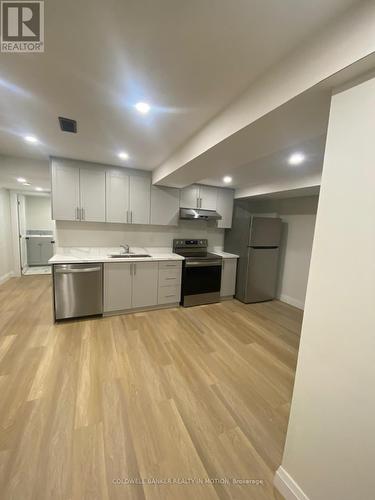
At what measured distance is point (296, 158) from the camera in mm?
2379

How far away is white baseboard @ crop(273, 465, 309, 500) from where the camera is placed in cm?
110

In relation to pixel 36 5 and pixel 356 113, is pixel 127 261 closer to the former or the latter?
pixel 36 5

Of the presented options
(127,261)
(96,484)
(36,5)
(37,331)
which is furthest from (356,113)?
(37,331)

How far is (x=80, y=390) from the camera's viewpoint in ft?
5.84

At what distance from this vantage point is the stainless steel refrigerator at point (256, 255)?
3.94m

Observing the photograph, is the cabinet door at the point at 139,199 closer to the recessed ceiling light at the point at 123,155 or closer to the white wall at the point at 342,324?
the recessed ceiling light at the point at 123,155

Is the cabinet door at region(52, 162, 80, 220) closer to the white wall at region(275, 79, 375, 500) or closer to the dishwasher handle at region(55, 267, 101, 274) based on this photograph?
the dishwasher handle at region(55, 267, 101, 274)

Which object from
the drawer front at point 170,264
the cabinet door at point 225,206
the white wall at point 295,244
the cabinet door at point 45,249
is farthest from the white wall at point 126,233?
the cabinet door at point 45,249

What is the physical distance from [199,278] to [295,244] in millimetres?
2119

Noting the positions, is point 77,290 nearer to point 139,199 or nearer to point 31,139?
point 139,199

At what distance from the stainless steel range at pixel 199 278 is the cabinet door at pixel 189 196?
2.42 feet

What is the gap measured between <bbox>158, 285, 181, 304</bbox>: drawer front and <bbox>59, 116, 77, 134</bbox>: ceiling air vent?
97.9 inches

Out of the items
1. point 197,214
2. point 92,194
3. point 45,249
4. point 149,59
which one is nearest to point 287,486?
point 149,59

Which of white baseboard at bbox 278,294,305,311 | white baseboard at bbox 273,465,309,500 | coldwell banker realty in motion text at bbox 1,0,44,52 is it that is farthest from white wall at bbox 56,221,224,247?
white baseboard at bbox 273,465,309,500
